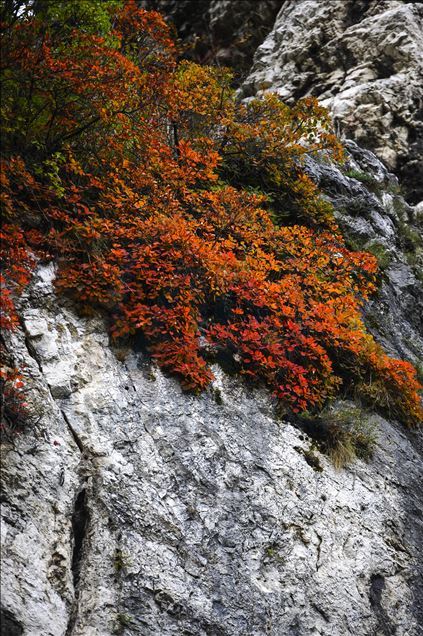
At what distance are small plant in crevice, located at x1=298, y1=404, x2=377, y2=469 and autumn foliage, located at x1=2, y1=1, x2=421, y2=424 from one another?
270mm

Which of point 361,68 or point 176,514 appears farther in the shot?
point 361,68

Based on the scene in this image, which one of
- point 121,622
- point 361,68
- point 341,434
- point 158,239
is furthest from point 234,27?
point 121,622

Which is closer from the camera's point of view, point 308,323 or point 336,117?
point 308,323

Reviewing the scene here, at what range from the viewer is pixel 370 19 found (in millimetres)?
19688

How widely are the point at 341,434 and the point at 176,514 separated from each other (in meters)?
Result: 2.70

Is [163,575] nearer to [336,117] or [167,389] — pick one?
[167,389]

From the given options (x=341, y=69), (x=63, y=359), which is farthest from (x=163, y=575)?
(x=341, y=69)

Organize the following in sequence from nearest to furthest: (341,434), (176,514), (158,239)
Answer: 1. (176,514)
2. (341,434)
3. (158,239)

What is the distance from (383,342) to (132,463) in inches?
223

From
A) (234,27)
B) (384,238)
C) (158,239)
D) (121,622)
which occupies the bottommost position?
(384,238)

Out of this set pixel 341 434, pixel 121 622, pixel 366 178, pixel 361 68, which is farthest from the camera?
pixel 361 68

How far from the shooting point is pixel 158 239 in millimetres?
7238

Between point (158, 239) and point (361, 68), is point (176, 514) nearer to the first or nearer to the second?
point (158, 239)

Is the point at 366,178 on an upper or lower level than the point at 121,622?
lower
